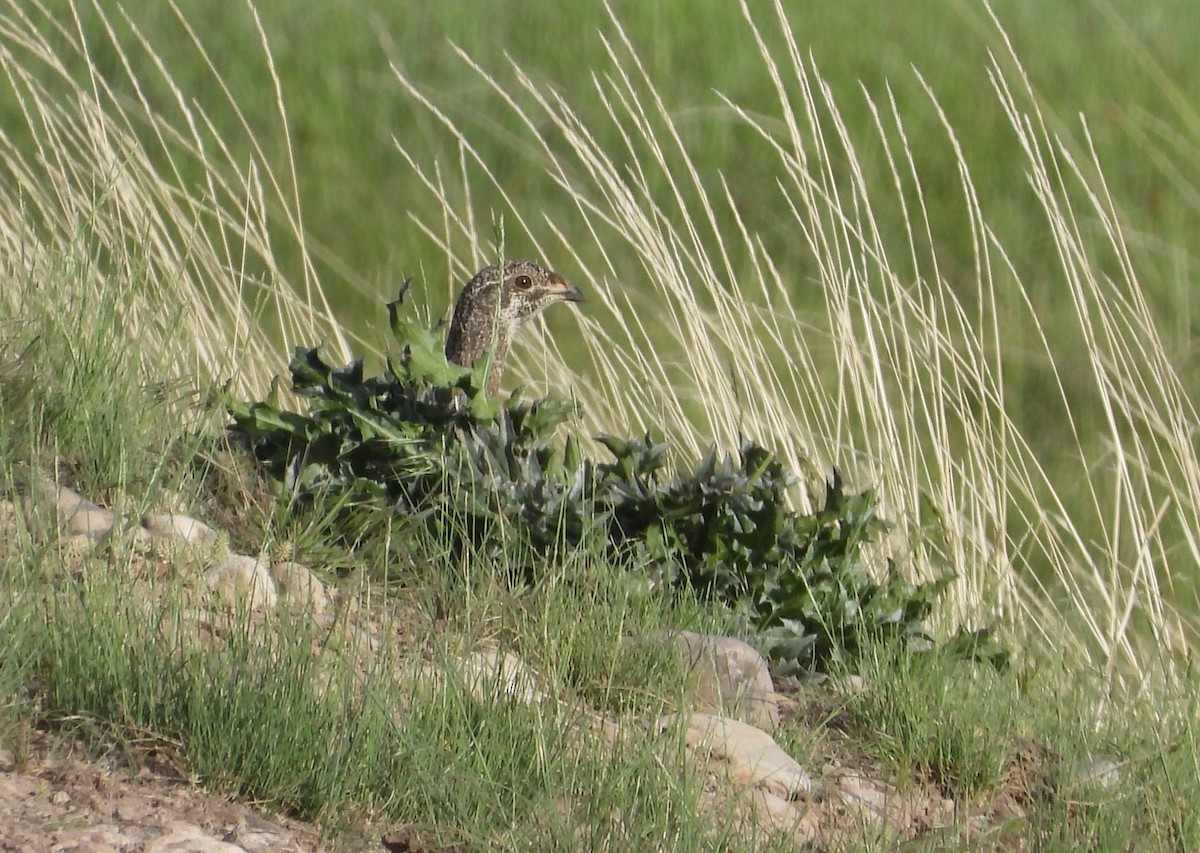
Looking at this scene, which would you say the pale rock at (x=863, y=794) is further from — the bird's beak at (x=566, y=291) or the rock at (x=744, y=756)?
the bird's beak at (x=566, y=291)

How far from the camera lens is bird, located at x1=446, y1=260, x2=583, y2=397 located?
4.28m

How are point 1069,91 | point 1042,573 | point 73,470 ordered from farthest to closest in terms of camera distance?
point 1069,91
point 1042,573
point 73,470

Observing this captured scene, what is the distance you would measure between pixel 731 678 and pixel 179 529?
38.5 inches

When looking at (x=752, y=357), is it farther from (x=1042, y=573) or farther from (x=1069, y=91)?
(x=1069, y=91)

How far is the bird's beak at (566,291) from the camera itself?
4.52 m

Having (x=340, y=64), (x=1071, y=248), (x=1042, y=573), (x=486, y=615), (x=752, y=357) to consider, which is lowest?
(x=1042, y=573)

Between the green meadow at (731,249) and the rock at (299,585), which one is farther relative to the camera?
the green meadow at (731,249)

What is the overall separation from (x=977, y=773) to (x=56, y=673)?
55.9 inches

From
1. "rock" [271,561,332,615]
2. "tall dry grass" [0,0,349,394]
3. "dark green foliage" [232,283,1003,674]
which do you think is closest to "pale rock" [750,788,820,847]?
"dark green foliage" [232,283,1003,674]

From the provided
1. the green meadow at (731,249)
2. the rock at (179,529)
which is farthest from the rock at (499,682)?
the rock at (179,529)

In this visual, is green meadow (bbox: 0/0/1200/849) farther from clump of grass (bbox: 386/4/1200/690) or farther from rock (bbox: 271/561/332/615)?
rock (bbox: 271/561/332/615)

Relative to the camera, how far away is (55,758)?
7.15 feet

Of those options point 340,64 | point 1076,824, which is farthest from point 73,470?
point 340,64

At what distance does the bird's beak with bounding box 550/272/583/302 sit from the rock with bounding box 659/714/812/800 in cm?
204
